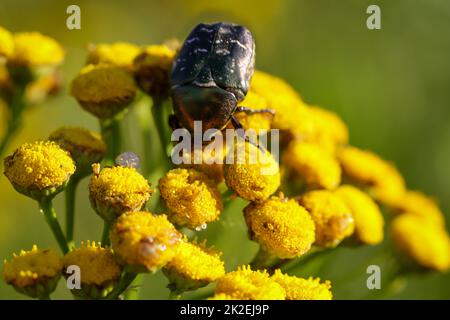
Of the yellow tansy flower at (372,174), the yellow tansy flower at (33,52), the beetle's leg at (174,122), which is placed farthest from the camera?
the yellow tansy flower at (372,174)

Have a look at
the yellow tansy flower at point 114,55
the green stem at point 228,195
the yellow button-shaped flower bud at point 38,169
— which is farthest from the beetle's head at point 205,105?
the yellow button-shaped flower bud at point 38,169

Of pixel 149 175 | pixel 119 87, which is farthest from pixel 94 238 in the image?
pixel 119 87

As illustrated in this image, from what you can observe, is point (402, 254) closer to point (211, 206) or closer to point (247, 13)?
point (211, 206)

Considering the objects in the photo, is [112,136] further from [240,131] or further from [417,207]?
[417,207]

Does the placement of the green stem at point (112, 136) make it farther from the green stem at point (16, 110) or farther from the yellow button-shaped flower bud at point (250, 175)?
the yellow button-shaped flower bud at point (250, 175)

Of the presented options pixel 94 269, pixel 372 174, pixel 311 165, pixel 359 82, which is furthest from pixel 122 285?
pixel 359 82

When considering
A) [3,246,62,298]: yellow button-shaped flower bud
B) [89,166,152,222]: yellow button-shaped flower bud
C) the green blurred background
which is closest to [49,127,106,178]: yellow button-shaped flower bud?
[89,166,152,222]: yellow button-shaped flower bud

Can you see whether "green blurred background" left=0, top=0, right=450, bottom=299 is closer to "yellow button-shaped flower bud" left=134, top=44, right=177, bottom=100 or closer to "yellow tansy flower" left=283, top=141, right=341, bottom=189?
"yellow tansy flower" left=283, top=141, right=341, bottom=189
